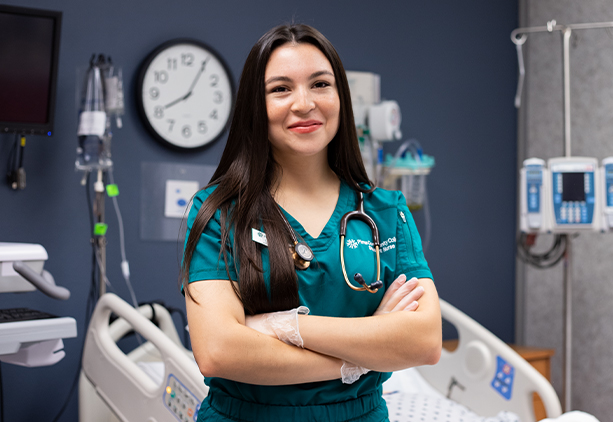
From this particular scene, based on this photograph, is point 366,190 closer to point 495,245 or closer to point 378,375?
point 378,375

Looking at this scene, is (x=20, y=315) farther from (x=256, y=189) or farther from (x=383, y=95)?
(x=383, y=95)

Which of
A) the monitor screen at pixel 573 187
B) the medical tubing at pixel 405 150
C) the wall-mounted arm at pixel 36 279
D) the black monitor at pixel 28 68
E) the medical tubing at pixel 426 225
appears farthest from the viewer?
the medical tubing at pixel 426 225

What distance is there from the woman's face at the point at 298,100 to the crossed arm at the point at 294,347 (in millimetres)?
315

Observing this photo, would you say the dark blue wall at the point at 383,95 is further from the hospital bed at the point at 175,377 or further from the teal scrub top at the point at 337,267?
the teal scrub top at the point at 337,267

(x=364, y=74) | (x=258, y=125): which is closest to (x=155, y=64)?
(x=364, y=74)

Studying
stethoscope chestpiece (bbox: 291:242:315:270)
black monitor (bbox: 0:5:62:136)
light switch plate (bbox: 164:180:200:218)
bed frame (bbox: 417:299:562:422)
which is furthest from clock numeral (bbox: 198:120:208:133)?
stethoscope chestpiece (bbox: 291:242:315:270)

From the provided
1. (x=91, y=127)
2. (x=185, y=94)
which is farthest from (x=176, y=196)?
(x=91, y=127)

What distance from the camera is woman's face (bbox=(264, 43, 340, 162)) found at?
119 cm

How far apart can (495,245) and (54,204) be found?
2.47 meters

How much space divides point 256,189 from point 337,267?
0.22m

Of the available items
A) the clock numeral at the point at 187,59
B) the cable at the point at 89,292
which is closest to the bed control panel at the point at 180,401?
the cable at the point at 89,292

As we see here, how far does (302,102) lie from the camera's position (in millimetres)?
1176

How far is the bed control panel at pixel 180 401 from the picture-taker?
1704 mm

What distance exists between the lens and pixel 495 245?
12.0 ft
